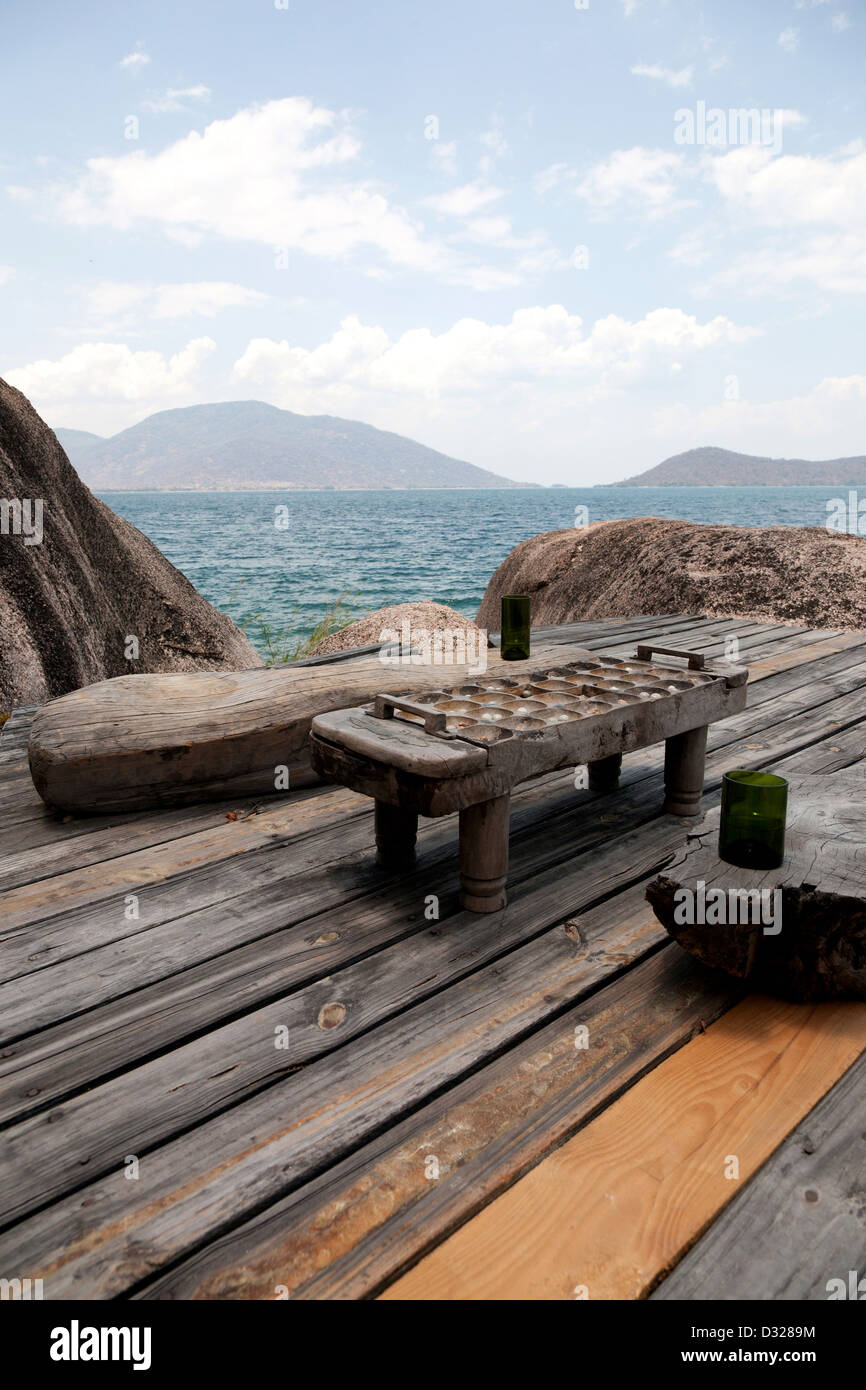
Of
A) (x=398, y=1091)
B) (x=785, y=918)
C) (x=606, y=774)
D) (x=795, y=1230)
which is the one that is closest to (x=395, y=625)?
(x=606, y=774)

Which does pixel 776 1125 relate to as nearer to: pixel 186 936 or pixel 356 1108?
pixel 356 1108

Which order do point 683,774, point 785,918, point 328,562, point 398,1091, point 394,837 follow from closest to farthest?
1. point 398,1091
2. point 785,918
3. point 394,837
4. point 683,774
5. point 328,562

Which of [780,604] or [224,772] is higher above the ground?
[780,604]

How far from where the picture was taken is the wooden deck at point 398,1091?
1.27m

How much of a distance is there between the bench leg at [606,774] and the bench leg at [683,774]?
26cm

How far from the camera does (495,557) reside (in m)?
32.5

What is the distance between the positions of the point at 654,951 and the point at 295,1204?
3.58ft

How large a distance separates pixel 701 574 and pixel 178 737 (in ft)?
18.7

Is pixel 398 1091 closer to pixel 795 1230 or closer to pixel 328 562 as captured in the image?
pixel 795 1230

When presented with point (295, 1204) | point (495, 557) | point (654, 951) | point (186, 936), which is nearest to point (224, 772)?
point (186, 936)

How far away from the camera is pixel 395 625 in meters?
8.30

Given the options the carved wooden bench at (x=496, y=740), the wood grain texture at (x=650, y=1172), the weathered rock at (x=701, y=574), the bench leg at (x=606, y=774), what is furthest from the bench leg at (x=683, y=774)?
the weathered rock at (x=701, y=574)
